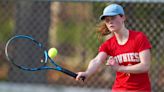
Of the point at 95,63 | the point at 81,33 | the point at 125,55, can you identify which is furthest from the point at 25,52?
the point at 125,55

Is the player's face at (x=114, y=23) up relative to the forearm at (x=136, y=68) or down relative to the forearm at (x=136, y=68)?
up

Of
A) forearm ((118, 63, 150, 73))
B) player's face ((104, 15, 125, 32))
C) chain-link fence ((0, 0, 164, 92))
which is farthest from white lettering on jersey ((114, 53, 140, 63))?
chain-link fence ((0, 0, 164, 92))

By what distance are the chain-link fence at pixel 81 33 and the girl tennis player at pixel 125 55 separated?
7.13 ft

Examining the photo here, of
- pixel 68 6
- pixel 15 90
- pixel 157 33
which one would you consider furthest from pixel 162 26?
pixel 15 90

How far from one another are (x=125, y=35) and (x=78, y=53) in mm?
3297

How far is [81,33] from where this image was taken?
9641mm

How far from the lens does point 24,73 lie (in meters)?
9.18

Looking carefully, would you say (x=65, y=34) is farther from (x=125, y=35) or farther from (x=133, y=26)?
(x=125, y=35)

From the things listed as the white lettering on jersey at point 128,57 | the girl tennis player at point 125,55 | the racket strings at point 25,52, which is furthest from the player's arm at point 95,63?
the racket strings at point 25,52

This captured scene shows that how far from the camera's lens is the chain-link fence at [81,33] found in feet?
28.5

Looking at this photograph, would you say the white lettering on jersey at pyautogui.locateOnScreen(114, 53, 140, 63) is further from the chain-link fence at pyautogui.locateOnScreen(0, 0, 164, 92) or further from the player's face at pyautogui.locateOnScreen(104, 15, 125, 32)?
the chain-link fence at pyautogui.locateOnScreen(0, 0, 164, 92)

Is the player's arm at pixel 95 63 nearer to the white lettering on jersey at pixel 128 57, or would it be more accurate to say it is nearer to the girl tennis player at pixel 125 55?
the girl tennis player at pixel 125 55

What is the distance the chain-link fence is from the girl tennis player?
7.13 feet

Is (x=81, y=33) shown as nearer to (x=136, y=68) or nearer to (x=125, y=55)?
(x=125, y=55)
